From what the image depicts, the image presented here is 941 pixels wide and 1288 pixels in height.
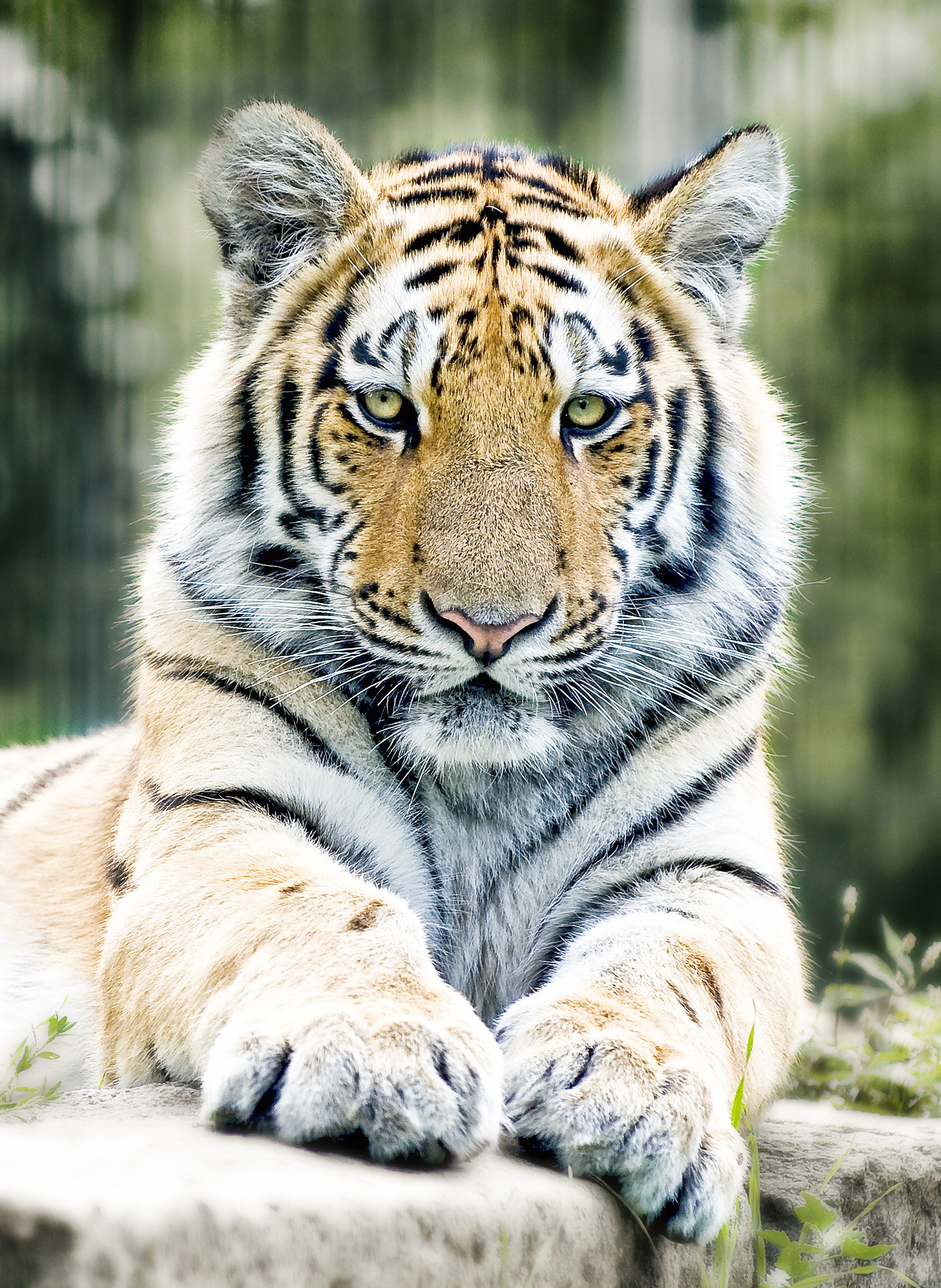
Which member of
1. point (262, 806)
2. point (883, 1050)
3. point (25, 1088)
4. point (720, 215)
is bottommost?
point (883, 1050)

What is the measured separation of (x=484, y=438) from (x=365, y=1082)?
95 cm

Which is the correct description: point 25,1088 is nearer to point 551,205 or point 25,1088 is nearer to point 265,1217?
point 265,1217

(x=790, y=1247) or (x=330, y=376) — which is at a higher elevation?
(x=330, y=376)

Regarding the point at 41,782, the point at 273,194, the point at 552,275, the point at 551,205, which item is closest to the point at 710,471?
the point at 552,275

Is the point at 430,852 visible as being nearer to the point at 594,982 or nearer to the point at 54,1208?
the point at 594,982

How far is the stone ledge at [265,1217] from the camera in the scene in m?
0.98

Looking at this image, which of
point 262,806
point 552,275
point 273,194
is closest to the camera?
point 262,806

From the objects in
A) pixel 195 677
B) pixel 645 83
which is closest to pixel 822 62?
pixel 645 83

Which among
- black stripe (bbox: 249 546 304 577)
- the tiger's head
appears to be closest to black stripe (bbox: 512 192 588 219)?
the tiger's head

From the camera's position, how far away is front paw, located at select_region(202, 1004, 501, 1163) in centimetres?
125

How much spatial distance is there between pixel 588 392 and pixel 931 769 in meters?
6.33

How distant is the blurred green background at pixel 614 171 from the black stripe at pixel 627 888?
4422 mm

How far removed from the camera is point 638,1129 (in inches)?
51.7

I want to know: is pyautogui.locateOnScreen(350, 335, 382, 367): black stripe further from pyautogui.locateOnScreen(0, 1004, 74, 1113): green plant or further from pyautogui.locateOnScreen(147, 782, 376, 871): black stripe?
pyautogui.locateOnScreen(0, 1004, 74, 1113): green plant
